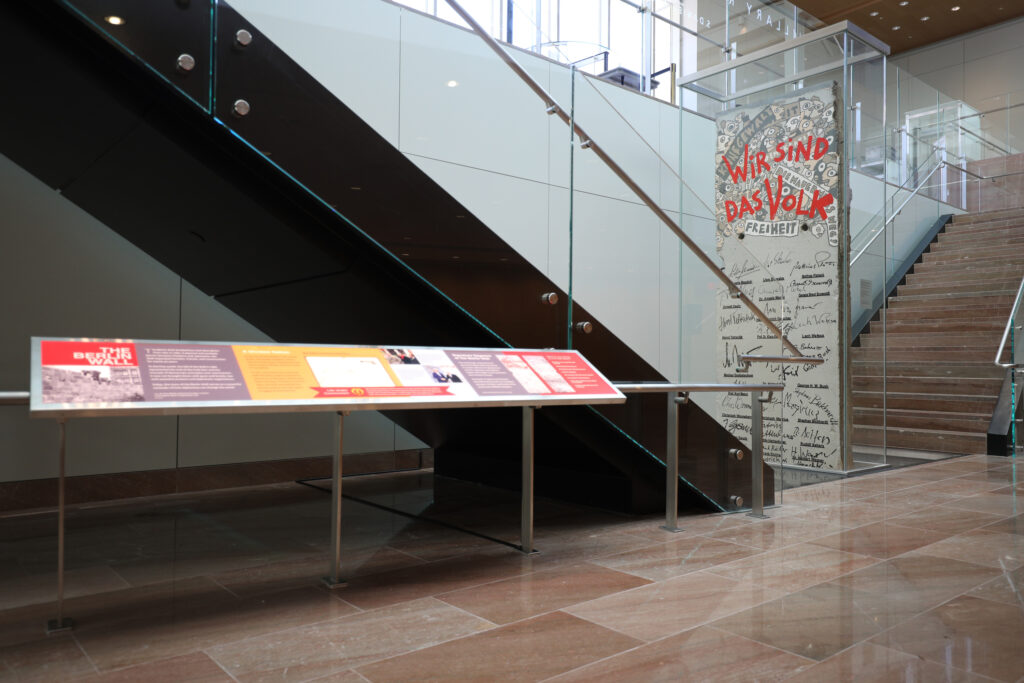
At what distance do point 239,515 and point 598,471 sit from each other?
2024 mm

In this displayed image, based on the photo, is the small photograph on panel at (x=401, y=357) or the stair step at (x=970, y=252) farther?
the stair step at (x=970, y=252)

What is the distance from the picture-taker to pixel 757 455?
432 centimetres

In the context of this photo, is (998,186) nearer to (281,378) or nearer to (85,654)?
(281,378)

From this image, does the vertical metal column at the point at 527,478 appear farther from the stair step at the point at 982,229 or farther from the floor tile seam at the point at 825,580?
the stair step at the point at 982,229

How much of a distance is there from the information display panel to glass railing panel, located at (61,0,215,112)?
91 cm

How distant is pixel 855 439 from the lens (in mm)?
7520

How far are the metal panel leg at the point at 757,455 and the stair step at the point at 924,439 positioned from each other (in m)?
3.39

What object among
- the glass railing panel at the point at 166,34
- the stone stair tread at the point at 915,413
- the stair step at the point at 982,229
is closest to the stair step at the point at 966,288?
the stair step at the point at 982,229

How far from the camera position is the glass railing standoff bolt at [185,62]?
8.47ft

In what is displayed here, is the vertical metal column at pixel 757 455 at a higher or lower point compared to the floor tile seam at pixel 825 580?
higher

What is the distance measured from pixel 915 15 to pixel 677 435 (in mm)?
12074

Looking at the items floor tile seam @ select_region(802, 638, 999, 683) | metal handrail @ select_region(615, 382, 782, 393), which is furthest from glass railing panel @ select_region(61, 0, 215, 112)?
floor tile seam @ select_region(802, 638, 999, 683)

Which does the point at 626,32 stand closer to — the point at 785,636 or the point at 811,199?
the point at 811,199

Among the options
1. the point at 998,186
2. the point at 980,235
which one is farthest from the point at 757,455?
the point at 998,186
